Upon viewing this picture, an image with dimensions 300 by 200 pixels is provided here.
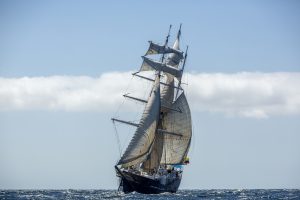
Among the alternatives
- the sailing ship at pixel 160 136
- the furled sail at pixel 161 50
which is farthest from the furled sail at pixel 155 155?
the furled sail at pixel 161 50

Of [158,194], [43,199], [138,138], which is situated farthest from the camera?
[158,194]

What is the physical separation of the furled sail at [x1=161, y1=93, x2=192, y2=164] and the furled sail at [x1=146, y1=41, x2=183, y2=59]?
8.17 meters

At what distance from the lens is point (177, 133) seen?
109 meters

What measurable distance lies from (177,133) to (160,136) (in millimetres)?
2605

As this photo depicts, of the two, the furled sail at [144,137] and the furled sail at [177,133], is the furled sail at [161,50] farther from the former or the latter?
the furled sail at [144,137]

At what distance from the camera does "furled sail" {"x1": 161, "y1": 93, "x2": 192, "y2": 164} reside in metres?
→ 109

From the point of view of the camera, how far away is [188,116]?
361 ft

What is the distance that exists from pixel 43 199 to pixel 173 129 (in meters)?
27.3

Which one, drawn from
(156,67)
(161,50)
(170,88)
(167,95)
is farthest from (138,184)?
(161,50)

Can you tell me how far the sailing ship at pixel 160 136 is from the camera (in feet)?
323

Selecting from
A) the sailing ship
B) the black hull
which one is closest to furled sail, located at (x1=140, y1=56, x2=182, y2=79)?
the sailing ship

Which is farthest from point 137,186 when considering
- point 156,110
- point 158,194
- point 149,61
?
point 149,61

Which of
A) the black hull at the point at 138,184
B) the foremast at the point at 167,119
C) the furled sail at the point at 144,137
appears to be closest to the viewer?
the furled sail at the point at 144,137

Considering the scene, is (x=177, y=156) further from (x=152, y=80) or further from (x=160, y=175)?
(x=152, y=80)
